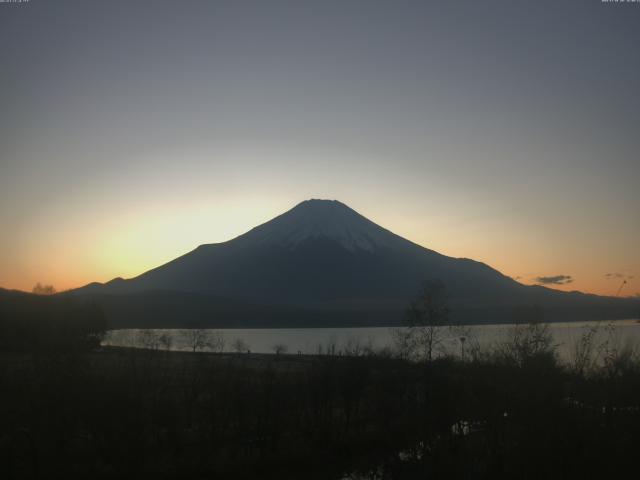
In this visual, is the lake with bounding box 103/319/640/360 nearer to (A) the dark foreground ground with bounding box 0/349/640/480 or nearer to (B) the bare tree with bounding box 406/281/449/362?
(B) the bare tree with bounding box 406/281/449/362

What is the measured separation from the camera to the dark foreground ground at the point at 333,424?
523 inches

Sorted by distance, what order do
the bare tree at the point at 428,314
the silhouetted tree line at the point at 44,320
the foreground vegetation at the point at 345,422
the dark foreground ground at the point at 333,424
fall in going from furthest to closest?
the silhouetted tree line at the point at 44,320 → the bare tree at the point at 428,314 → the foreground vegetation at the point at 345,422 → the dark foreground ground at the point at 333,424

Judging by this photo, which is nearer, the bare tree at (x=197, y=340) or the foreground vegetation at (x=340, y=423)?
the foreground vegetation at (x=340, y=423)

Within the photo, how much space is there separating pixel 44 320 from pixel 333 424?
29.7m

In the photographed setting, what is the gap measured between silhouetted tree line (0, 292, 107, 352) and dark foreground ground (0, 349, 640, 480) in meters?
18.7

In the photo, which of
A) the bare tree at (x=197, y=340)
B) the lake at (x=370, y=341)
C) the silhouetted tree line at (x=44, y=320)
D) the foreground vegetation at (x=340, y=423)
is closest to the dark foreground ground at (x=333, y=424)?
the foreground vegetation at (x=340, y=423)

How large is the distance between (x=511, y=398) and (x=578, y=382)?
5.63ft

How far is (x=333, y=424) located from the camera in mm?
23578

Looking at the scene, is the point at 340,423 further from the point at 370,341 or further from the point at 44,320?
the point at 44,320

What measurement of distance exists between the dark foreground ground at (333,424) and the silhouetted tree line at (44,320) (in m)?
18.7

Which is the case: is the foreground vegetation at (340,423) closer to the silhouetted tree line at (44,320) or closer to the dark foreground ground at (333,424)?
the dark foreground ground at (333,424)

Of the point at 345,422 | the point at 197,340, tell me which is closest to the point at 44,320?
the point at 345,422

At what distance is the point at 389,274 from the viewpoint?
19938 cm

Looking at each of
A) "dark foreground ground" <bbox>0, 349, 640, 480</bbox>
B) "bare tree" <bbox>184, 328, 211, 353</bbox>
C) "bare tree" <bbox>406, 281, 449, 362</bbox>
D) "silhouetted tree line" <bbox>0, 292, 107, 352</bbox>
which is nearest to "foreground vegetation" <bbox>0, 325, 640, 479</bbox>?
"dark foreground ground" <bbox>0, 349, 640, 480</bbox>
